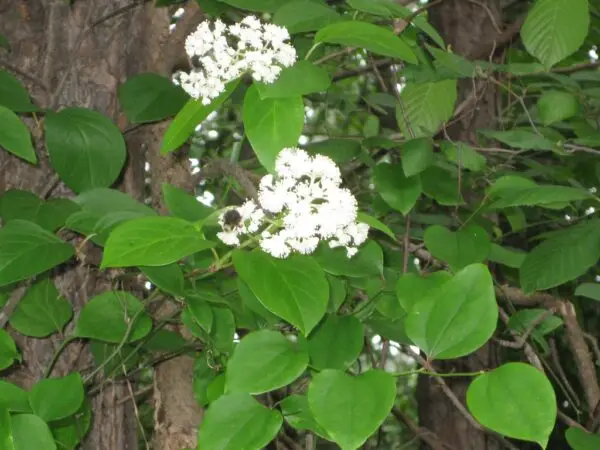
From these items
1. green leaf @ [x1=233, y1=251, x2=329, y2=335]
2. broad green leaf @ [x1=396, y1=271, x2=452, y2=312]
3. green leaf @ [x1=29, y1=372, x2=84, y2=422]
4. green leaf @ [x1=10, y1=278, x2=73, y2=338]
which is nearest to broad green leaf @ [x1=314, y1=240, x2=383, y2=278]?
broad green leaf @ [x1=396, y1=271, x2=452, y2=312]

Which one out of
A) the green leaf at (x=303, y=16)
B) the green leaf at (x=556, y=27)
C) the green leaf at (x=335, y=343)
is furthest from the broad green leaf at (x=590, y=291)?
the green leaf at (x=303, y=16)

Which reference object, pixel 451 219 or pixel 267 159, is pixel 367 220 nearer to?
pixel 267 159

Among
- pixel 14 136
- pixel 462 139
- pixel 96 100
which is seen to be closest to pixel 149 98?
pixel 96 100

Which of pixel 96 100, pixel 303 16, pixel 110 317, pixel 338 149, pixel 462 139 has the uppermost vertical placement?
pixel 303 16

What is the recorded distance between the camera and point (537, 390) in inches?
27.6

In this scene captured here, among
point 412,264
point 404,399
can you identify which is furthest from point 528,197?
point 404,399

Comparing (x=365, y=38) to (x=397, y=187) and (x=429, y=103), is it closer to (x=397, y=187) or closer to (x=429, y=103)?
(x=397, y=187)

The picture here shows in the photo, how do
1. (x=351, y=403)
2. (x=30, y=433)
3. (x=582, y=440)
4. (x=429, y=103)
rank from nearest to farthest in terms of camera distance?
1. (x=351, y=403)
2. (x=30, y=433)
3. (x=582, y=440)
4. (x=429, y=103)

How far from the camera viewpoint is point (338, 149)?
4.65ft

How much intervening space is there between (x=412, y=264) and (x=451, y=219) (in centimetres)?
34

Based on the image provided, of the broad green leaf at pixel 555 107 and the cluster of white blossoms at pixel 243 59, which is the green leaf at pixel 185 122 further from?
the broad green leaf at pixel 555 107

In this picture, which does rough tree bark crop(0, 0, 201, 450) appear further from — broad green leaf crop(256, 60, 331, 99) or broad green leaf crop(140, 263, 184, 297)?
broad green leaf crop(256, 60, 331, 99)

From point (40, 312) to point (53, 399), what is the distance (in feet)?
0.79

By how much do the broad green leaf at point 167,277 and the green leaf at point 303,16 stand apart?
0.84 ft
